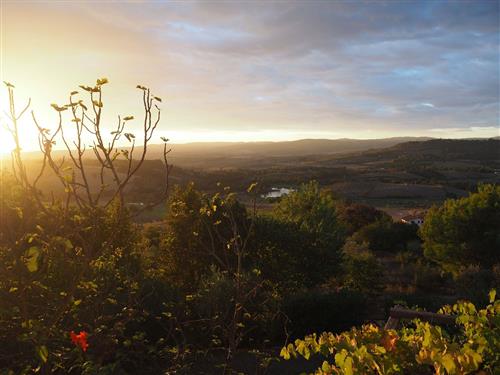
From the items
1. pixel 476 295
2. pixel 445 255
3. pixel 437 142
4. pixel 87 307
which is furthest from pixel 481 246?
pixel 437 142

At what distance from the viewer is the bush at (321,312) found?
13.6 meters

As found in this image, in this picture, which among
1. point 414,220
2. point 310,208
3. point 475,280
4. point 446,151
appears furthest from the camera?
point 446,151

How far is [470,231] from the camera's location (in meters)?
23.0

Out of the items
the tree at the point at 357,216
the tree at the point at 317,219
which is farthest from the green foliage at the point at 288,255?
the tree at the point at 357,216

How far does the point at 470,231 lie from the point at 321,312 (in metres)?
13.2

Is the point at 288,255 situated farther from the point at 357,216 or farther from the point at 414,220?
the point at 414,220

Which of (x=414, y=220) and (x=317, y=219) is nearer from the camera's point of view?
(x=317, y=219)

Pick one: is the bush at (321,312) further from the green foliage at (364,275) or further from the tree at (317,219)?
the green foliage at (364,275)

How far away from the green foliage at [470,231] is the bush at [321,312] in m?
11.5

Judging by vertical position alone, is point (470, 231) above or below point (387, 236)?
above

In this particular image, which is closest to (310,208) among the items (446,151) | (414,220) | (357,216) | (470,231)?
(470,231)

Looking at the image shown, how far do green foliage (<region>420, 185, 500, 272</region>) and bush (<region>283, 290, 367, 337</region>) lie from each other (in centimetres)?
1147

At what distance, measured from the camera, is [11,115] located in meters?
3.19

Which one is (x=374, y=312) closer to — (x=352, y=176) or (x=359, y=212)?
(x=359, y=212)
